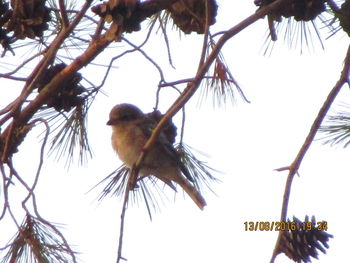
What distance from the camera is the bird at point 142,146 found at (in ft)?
15.0

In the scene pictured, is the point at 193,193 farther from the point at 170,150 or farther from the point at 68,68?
the point at 68,68

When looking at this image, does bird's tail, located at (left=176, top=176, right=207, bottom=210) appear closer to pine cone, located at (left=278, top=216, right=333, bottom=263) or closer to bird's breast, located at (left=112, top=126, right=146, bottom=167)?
bird's breast, located at (left=112, top=126, right=146, bottom=167)

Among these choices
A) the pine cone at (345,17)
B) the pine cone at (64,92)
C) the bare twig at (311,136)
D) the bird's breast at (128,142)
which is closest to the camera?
the bare twig at (311,136)

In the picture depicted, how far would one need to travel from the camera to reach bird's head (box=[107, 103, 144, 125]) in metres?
5.30

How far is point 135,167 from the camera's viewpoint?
340cm

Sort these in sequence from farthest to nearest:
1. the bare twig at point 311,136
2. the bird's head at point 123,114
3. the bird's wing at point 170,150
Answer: the bird's head at point 123,114
the bird's wing at point 170,150
the bare twig at point 311,136

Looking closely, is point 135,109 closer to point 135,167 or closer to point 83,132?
point 83,132

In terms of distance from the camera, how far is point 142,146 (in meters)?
5.01

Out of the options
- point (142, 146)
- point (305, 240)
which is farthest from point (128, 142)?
point (305, 240)

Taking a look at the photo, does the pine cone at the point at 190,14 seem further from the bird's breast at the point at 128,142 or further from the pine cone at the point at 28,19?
the bird's breast at the point at 128,142

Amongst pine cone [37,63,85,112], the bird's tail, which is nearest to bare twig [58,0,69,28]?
pine cone [37,63,85,112]

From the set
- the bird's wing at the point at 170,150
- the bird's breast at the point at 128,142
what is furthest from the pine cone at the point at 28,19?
the bird's breast at the point at 128,142

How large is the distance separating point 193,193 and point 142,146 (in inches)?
23.2
